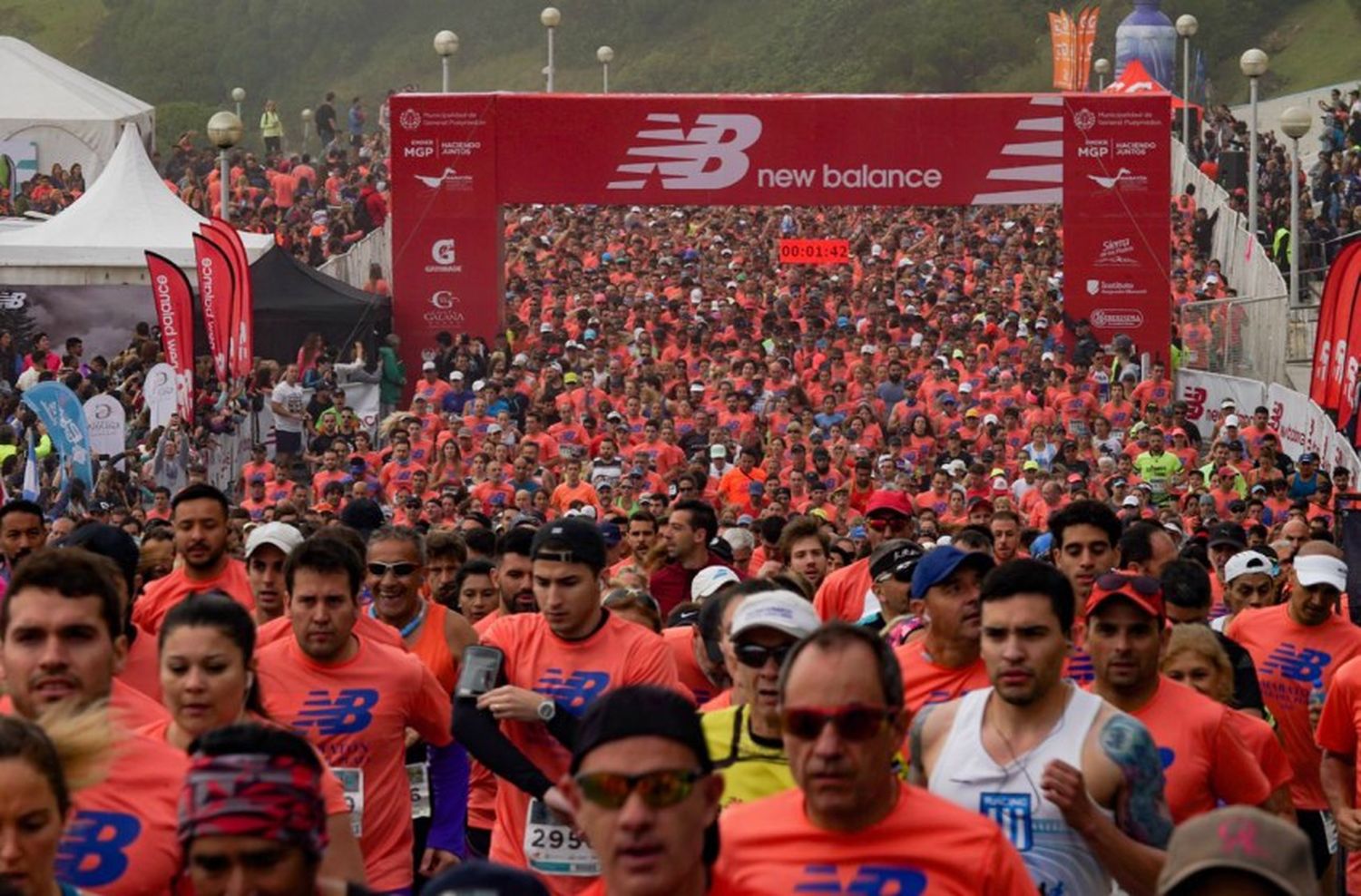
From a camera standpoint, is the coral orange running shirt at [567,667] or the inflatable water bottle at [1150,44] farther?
the inflatable water bottle at [1150,44]

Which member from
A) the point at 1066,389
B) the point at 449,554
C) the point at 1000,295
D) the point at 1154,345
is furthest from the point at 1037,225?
the point at 449,554

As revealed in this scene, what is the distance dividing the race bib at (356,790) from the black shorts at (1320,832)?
10.9 ft

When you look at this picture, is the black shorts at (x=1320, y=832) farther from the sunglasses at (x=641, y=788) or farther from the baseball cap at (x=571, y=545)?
the sunglasses at (x=641, y=788)

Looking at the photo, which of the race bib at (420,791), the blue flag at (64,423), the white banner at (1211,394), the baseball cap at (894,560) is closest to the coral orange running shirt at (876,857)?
the race bib at (420,791)

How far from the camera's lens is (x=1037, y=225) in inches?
1654

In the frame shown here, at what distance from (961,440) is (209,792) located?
2105 cm

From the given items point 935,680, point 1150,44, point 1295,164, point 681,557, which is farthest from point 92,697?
point 1150,44

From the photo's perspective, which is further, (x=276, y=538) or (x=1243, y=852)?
(x=276, y=538)

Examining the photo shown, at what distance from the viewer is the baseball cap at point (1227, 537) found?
534 inches

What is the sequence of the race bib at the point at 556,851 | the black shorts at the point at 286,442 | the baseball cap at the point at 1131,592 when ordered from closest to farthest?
1. the baseball cap at the point at 1131,592
2. the race bib at the point at 556,851
3. the black shorts at the point at 286,442

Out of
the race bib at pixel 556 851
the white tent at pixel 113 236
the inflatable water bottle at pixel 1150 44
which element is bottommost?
the race bib at pixel 556 851

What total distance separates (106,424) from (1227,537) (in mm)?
11045

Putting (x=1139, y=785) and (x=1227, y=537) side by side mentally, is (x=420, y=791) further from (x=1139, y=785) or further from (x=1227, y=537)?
(x=1227, y=537)

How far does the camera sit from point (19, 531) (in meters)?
11.3
